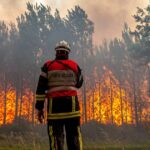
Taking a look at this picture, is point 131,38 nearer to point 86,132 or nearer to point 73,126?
point 86,132

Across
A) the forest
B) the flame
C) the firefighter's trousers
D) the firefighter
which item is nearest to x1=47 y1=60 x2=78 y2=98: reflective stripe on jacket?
the firefighter

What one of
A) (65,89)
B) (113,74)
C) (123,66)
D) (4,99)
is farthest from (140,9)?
(65,89)

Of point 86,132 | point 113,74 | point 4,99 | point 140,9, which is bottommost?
point 86,132

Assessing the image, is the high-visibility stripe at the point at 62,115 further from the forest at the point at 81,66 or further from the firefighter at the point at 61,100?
the forest at the point at 81,66

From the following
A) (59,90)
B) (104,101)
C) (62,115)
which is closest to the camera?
(62,115)

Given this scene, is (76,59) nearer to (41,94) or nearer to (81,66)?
(81,66)

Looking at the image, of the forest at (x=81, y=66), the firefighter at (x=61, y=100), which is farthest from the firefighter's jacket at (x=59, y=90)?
the forest at (x=81, y=66)

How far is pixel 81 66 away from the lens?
55.2m

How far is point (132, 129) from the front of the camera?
4291 cm

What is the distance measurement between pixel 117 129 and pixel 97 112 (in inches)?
775

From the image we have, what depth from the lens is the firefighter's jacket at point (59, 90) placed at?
5.71 metres

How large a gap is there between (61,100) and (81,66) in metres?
49.5

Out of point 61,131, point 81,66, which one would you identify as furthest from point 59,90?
point 81,66

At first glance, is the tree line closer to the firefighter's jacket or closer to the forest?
the forest
